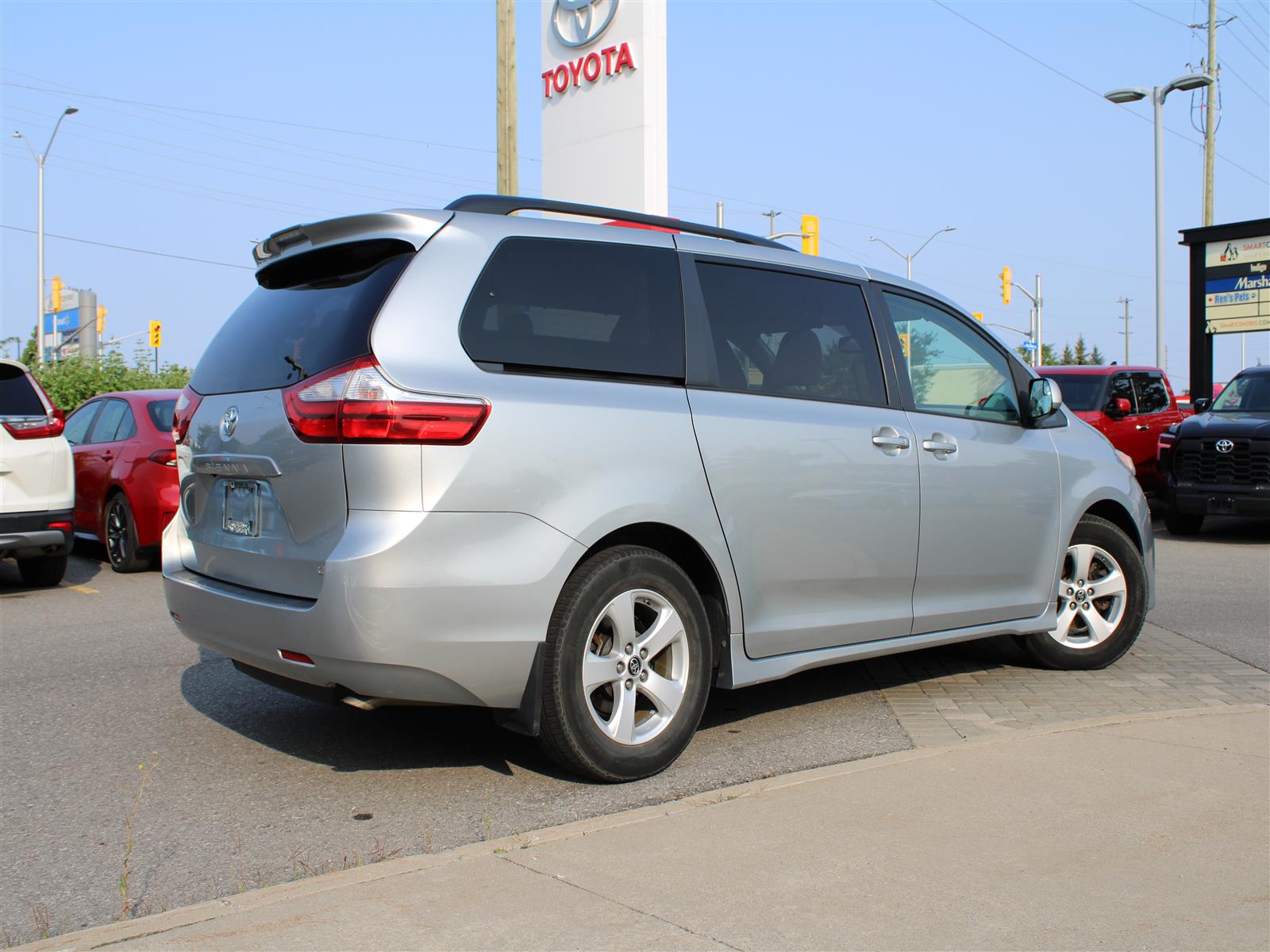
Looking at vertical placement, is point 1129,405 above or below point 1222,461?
above

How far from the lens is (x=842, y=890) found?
3430 millimetres

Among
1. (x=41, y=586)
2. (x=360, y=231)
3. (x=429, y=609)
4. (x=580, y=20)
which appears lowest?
(x=41, y=586)

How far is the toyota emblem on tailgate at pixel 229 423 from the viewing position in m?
4.53

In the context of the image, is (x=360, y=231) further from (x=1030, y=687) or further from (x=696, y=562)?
(x=1030, y=687)

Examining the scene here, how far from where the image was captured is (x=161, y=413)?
10695 millimetres

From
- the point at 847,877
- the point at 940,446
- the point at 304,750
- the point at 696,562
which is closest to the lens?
the point at 847,877

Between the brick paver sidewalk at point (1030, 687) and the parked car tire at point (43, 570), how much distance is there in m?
6.59

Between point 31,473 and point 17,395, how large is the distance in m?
0.67

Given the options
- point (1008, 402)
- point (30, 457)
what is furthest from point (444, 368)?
point (30, 457)

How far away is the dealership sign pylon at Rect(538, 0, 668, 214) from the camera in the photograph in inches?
797

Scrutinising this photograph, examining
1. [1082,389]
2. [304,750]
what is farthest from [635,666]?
[1082,389]

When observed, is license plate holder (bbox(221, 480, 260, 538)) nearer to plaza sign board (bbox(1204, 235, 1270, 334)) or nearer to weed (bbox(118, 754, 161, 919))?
weed (bbox(118, 754, 161, 919))

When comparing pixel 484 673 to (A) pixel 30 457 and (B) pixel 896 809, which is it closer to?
(B) pixel 896 809

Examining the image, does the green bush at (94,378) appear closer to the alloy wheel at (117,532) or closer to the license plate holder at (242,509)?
the alloy wheel at (117,532)
